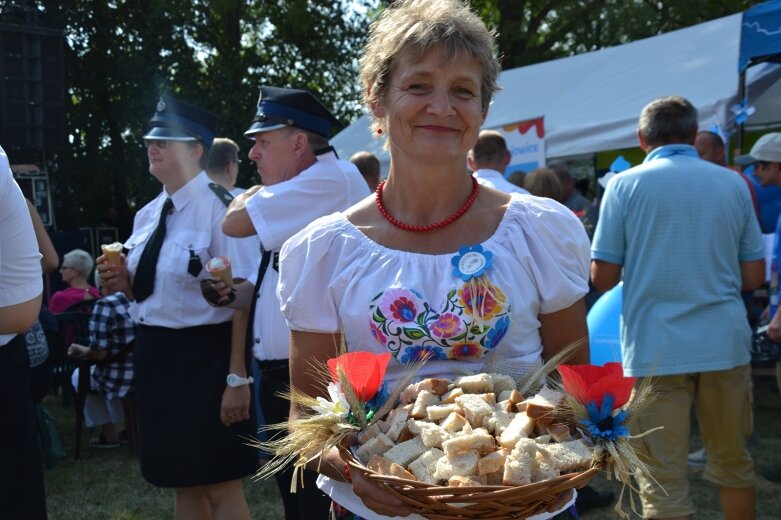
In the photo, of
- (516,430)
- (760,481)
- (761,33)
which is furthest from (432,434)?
(761,33)

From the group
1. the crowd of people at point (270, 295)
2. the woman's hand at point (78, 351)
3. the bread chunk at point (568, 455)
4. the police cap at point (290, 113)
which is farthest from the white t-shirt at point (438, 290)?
the woman's hand at point (78, 351)

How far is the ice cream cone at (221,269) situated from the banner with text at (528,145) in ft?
15.1

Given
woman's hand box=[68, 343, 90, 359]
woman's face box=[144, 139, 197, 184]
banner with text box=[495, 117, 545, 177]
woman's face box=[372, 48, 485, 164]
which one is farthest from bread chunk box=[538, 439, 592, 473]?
banner with text box=[495, 117, 545, 177]

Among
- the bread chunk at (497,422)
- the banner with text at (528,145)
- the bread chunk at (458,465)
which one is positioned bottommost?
the bread chunk at (458,465)

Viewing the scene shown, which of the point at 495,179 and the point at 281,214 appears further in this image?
the point at 495,179

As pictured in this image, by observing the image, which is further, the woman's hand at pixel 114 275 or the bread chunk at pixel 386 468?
the woman's hand at pixel 114 275

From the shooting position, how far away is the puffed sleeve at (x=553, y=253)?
75.7 inches

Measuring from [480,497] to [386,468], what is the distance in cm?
20

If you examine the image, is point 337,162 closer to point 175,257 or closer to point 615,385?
point 175,257

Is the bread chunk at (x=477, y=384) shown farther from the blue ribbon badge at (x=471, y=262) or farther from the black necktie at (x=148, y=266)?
the black necktie at (x=148, y=266)

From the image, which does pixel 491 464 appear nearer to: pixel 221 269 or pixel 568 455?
pixel 568 455

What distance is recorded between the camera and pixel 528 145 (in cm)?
775

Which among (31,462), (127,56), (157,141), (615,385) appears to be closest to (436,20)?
(615,385)

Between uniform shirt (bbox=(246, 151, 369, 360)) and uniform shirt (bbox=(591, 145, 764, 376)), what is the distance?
4.31 feet
